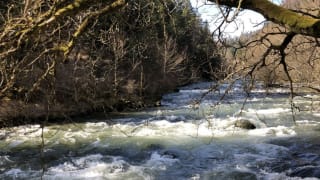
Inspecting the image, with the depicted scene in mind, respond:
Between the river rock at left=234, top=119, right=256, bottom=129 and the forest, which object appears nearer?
the forest

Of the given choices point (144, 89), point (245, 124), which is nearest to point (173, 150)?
point (144, 89)

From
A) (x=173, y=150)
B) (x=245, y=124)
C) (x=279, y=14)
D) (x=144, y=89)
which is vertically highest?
(x=279, y=14)

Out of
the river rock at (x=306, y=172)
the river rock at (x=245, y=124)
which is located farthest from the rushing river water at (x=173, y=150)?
the river rock at (x=245, y=124)

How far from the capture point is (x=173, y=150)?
12.2m

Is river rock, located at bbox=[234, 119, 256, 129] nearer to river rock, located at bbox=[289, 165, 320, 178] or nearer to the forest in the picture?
the forest

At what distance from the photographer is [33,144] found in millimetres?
13336

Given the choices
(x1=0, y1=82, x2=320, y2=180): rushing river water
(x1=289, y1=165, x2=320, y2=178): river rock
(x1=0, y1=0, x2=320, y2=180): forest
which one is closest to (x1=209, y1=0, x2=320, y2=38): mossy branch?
(x1=0, y1=0, x2=320, y2=180): forest

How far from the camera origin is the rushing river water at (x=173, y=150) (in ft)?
32.0

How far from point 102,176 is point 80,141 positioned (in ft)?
14.1

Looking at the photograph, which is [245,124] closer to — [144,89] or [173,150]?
[173,150]

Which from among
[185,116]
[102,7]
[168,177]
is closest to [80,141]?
[168,177]

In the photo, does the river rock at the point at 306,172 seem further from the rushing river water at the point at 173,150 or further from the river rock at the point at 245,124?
the river rock at the point at 245,124

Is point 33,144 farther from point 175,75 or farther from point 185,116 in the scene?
point 175,75

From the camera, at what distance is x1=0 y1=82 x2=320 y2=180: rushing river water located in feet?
32.0
